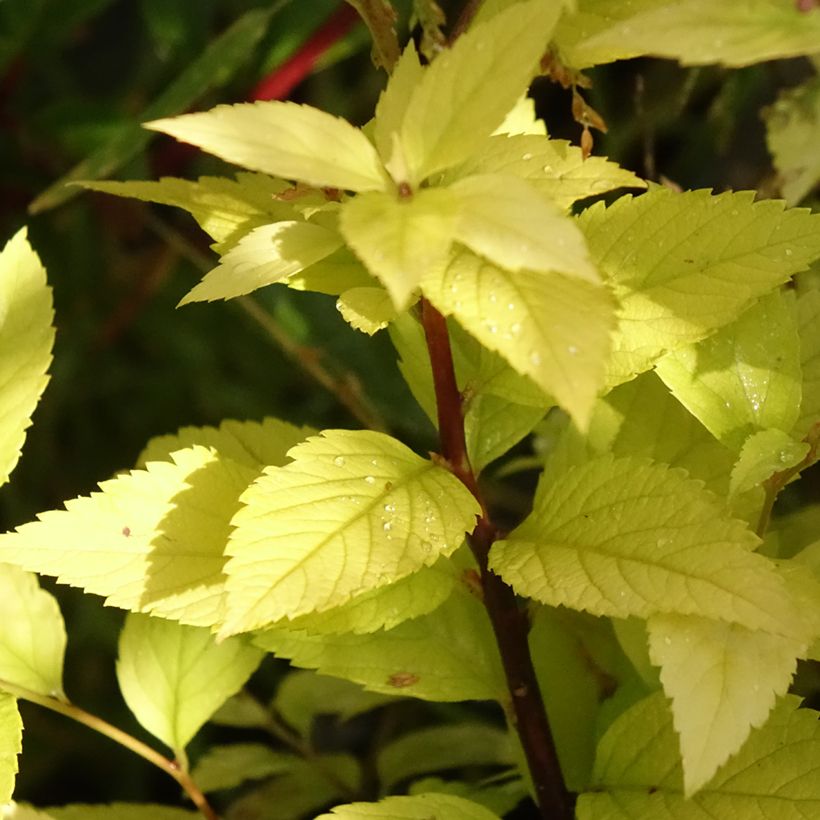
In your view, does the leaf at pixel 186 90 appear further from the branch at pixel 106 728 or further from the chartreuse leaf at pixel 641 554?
the chartreuse leaf at pixel 641 554

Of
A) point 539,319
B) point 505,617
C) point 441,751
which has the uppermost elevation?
point 539,319

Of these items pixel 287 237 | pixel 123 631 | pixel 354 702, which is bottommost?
pixel 354 702

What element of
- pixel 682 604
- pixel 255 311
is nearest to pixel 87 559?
pixel 682 604

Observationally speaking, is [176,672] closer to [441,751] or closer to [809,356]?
[441,751]

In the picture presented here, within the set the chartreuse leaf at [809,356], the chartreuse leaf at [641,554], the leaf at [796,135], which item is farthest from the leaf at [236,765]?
the leaf at [796,135]

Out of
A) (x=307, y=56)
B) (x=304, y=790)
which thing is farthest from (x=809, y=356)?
(x=307, y=56)

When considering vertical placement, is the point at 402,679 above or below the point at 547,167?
below

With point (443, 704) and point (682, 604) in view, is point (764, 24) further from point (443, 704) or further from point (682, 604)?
point (443, 704)
